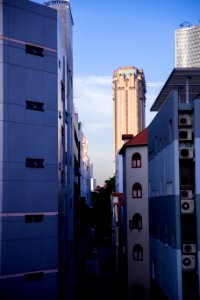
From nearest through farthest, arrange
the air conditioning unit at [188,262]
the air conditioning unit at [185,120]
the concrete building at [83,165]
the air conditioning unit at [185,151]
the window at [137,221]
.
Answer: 1. the air conditioning unit at [188,262]
2. the air conditioning unit at [185,151]
3. the air conditioning unit at [185,120]
4. the window at [137,221]
5. the concrete building at [83,165]

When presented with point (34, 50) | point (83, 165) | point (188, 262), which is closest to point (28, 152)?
point (34, 50)

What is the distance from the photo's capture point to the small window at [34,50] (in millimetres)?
25031

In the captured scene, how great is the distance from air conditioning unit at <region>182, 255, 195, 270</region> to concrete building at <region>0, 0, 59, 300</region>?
7.84 metres

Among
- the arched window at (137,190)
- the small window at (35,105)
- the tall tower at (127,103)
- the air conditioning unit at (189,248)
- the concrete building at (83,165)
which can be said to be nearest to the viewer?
the air conditioning unit at (189,248)

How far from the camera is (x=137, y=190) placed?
136ft

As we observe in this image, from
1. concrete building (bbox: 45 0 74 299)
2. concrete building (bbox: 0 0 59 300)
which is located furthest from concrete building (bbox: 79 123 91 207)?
concrete building (bbox: 0 0 59 300)

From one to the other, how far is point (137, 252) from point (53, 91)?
2096cm

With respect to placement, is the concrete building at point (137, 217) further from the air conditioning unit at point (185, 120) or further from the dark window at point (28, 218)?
the dark window at point (28, 218)

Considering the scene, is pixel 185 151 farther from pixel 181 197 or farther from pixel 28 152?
pixel 28 152

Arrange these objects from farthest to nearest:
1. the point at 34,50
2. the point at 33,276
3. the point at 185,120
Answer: the point at 34,50
the point at 33,276
the point at 185,120

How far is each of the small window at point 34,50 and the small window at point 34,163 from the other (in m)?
6.56

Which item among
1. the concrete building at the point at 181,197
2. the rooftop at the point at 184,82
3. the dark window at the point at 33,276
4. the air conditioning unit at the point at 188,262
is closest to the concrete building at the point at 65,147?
the dark window at the point at 33,276

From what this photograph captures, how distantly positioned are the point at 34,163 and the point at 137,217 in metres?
19.0

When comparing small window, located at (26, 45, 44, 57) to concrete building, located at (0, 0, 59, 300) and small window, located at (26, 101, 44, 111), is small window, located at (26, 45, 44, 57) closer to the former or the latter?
concrete building, located at (0, 0, 59, 300)
